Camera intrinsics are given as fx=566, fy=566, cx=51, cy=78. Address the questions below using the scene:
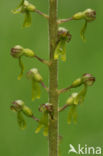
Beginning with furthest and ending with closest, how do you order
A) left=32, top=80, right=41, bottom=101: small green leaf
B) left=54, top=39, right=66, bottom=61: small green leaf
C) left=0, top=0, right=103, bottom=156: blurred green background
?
left=0, top=0, right=103, bottom=156: blurred green background < left=32, top=80, right=41, bottom=101: small green leaf < left=54, top=39, right=66, bottom=61: small green leaf

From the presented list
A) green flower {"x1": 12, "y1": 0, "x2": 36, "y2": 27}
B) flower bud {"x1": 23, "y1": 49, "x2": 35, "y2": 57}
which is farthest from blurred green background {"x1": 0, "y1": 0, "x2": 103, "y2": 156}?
green flower {"x1": 12, "y1": 0, "x2": 36, "y2": 27}

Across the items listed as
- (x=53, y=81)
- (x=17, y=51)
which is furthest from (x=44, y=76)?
(x=53, y=81)

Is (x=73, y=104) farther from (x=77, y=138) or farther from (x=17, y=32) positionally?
(x=17, y=32)

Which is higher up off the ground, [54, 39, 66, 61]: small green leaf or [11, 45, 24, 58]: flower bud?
[11, 45, 24, 58]: flower bud

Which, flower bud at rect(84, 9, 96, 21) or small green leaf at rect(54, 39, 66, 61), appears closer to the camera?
small green leaf at rect(54, 39, 66, 61)

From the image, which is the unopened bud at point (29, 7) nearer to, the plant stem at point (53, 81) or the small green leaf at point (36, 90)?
the plant stem at point (53, 81)

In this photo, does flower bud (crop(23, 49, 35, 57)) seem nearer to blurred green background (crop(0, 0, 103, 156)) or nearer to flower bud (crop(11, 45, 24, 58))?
flower bud (crop(11, 45, 24, 58))

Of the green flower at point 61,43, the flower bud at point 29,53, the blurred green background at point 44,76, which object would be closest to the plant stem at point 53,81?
the green flower at point 61,43

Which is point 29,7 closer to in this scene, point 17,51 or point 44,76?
point 17,51
